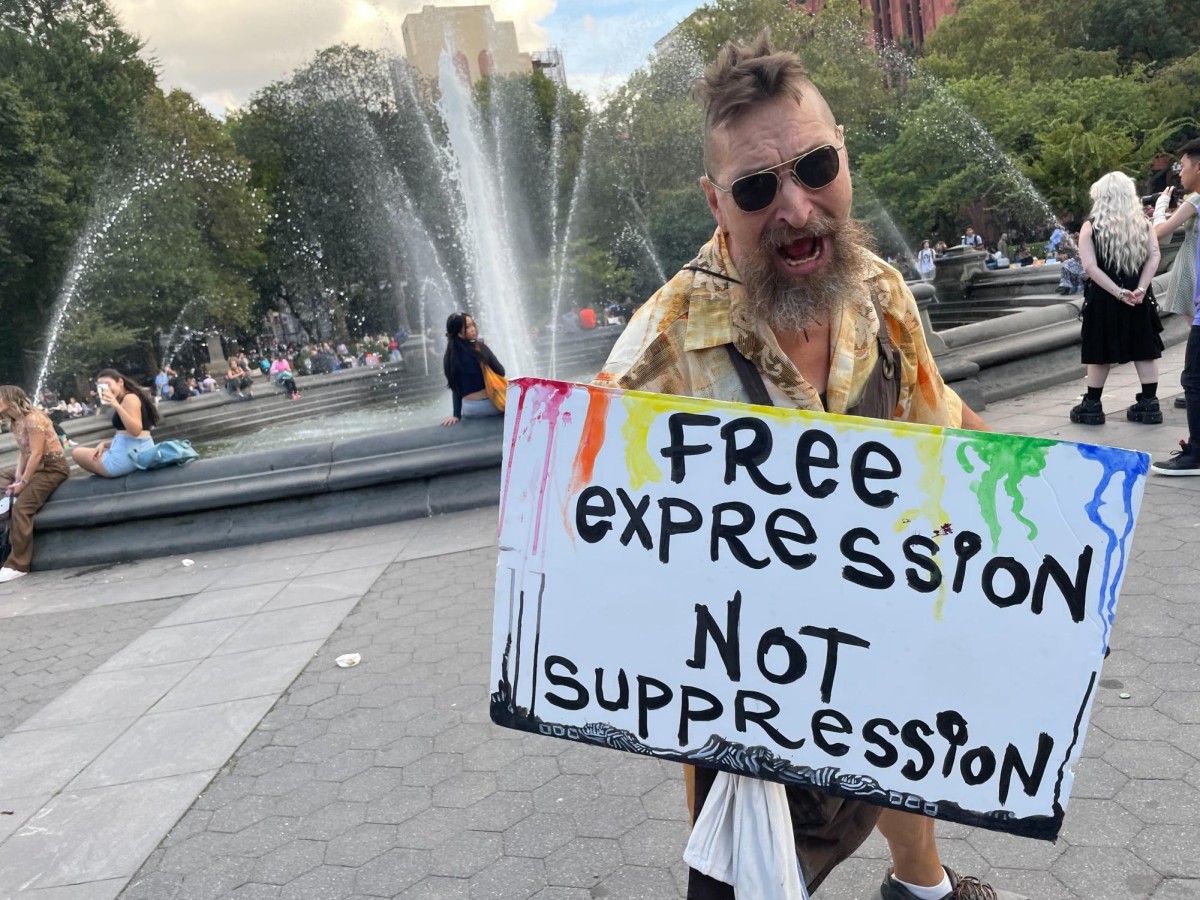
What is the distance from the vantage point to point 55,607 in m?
6.16

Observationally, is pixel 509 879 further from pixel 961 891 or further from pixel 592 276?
pixel 592 276

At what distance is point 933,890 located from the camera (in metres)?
2.14

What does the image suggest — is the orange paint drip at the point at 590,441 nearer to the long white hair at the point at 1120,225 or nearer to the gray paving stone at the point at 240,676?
the gray paving stone at the point at 240,676

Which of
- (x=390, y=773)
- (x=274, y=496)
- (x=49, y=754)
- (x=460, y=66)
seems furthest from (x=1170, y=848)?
(x=460, y=66)

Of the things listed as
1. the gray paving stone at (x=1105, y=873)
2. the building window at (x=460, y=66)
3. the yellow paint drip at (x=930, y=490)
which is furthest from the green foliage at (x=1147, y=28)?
the yellow paint drip at (x=930, y=490)

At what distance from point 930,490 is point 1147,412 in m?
6.01

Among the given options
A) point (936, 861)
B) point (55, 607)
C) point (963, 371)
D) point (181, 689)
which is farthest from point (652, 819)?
point (963, 371)

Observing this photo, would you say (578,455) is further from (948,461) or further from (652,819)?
(652,819)

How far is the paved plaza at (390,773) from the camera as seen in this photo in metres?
2.53

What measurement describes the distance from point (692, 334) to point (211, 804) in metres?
2.59

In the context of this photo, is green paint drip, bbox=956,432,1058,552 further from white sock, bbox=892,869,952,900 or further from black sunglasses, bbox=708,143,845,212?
white sock, bbox=892,869,952,900

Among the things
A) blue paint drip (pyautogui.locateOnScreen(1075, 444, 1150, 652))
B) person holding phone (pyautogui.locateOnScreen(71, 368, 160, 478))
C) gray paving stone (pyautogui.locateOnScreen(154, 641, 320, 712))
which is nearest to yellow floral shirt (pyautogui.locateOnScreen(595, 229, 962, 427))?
blue paint drip (pyautogui.locateOnScreen(1075, 444, 1150, 652))

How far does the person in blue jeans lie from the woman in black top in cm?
477

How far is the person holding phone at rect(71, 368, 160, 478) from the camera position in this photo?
723 centimetres
